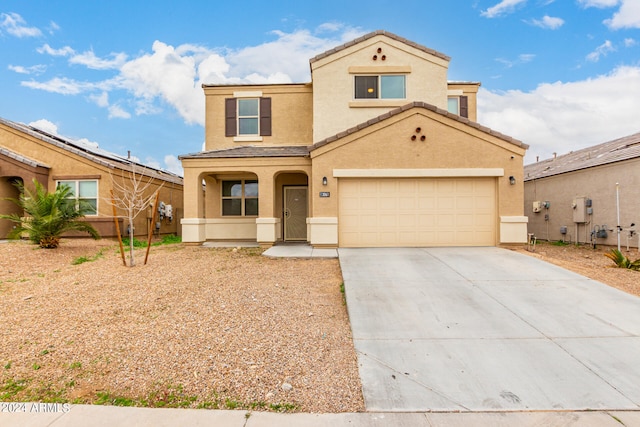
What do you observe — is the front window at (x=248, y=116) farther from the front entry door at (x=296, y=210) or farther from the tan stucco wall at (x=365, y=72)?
the front entry door at (x=296, y=210)

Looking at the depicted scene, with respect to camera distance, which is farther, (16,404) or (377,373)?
(377,373)

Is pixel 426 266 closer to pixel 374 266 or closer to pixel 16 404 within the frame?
pixel 374 266

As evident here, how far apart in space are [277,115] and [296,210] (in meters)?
4.18

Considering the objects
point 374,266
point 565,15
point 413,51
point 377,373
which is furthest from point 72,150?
point 565,15

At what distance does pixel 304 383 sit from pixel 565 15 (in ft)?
52.4

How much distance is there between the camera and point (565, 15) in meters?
12.7

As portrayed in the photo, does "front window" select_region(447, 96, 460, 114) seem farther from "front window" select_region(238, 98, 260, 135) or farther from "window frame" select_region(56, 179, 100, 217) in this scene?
"window frame" select_region(56, 179, 100, 217)

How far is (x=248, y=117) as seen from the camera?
14.6 m

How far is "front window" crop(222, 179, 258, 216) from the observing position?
14.5m

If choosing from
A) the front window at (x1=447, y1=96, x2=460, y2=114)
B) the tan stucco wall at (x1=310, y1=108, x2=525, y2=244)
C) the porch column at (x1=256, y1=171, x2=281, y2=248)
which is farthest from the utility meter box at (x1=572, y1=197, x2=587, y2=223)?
the porch column at (x1=256, y1=171, x2=281, y2=248)

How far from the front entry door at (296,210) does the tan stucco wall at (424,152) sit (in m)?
3.36

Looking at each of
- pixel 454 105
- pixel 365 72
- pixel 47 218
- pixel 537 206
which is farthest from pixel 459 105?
pixel 47 218

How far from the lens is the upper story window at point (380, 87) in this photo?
13422mm

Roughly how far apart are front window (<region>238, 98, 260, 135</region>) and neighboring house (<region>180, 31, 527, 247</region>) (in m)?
0.04
